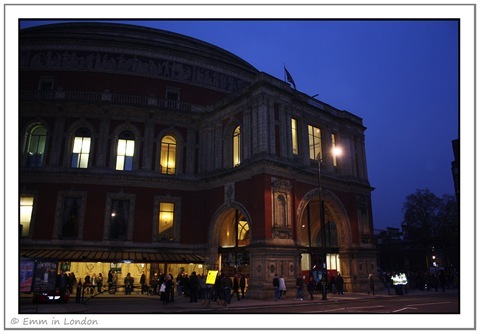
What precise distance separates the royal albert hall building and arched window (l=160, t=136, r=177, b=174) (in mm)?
99

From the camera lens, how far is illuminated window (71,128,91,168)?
3028 cm

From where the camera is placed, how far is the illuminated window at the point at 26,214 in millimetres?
28212

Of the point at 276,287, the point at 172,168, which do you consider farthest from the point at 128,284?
the point at 276,287

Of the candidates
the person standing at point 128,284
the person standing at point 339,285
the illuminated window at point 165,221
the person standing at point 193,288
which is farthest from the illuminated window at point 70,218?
the person standing at point 339,285

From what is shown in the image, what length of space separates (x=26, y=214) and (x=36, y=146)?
18.9 feet

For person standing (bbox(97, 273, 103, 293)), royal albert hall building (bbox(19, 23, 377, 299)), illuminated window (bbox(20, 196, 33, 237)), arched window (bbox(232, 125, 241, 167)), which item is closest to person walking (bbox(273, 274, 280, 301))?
royal albert hall building (bbox(19, 23, 377, 299))

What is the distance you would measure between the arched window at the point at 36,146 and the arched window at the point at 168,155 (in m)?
9.53

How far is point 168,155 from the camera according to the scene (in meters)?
32.3

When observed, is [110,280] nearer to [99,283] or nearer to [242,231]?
[99,283]

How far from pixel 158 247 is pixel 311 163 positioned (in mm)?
14381

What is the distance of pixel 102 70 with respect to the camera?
33.7m

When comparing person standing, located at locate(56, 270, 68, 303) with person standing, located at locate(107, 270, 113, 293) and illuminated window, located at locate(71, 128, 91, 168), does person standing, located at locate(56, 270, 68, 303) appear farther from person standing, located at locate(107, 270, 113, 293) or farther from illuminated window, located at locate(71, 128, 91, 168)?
illuminated window, located at locate(71, 128, 91, 168)

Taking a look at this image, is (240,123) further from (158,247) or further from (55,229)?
(55,229)
